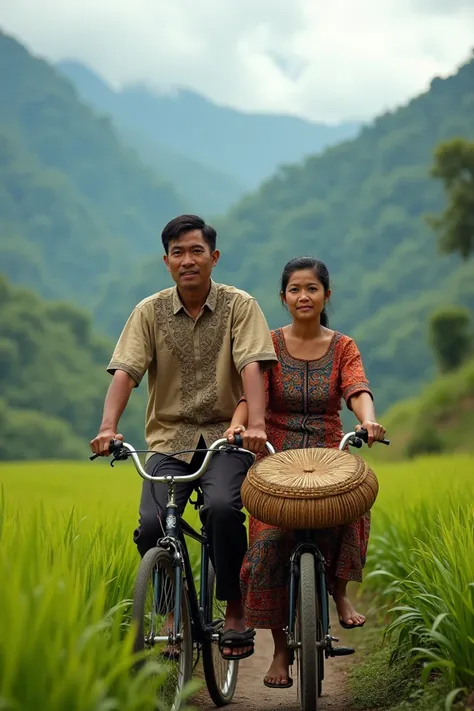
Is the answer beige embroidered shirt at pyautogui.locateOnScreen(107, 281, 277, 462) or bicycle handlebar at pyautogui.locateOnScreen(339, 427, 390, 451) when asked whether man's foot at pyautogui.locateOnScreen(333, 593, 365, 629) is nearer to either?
bicycle handlebar at pyautogui.locateOnScreen(339, 427, 390, 451)

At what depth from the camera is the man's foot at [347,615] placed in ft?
14.5

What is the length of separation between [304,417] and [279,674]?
1.13 m

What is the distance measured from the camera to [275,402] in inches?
189

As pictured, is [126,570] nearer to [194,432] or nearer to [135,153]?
[194,432]

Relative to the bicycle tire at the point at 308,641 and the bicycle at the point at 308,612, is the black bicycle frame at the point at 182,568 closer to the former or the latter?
the bicycle at the point at 308,612

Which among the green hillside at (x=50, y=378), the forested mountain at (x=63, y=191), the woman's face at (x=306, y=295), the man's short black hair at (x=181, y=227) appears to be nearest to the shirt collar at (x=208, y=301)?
the man's short black hair at (x=181, y=227)

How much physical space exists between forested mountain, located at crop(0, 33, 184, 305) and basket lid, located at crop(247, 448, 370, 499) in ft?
284

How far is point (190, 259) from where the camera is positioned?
4.50 meters

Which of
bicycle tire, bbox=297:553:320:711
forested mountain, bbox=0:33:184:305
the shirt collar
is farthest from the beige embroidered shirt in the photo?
forested mountain, bbox=0:33:184:305

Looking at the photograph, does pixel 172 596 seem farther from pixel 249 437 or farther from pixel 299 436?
pixel 299 436

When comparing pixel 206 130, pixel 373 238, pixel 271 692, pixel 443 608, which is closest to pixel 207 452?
pixel 443 608

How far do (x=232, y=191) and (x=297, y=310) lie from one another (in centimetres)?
13767

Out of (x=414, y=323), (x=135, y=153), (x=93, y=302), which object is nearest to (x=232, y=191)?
(x=135, y=153)

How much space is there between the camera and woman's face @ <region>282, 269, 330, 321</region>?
15.5ft
